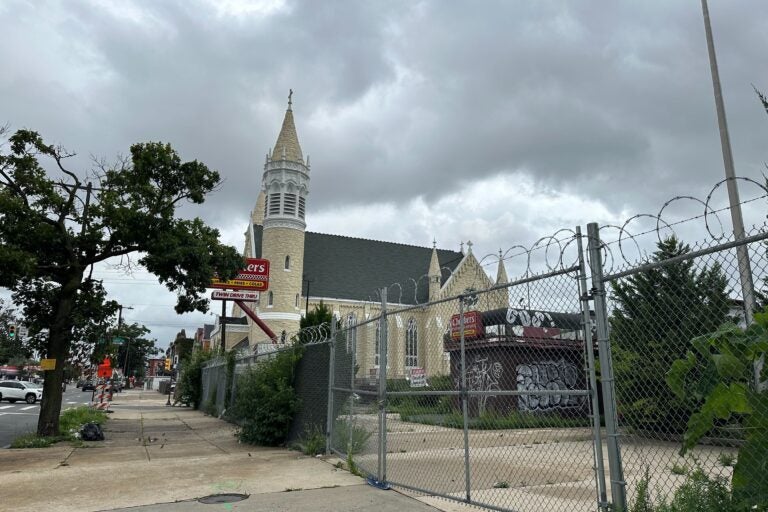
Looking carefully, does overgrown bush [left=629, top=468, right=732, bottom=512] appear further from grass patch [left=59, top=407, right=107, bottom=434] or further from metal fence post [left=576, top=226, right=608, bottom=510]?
grass patch [left=59, top=407, right=107, bottom=434]

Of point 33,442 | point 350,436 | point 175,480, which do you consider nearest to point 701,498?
point 350,436

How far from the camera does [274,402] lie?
1161 centimetres

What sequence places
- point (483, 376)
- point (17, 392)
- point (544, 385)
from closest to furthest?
point (544, 385) → point (483, 376) → point (17, 392)

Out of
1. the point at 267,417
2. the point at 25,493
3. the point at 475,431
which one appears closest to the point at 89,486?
the point at 25,493

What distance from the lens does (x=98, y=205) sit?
13.8m

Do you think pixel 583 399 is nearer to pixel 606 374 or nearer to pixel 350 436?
pixel 350 436

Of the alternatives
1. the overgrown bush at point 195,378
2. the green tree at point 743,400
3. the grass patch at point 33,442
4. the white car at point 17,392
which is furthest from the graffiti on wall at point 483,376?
the white car at point 17,392

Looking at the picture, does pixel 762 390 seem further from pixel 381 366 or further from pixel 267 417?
pixel 267 417

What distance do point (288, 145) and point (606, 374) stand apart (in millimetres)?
48758

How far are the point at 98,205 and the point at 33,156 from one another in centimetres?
187

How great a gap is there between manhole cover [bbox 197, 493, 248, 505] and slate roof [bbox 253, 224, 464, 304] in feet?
145

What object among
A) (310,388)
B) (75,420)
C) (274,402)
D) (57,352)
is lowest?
(75,420)

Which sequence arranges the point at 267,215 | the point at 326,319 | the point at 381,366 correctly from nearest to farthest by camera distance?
the point at 381,366, the point at 326,319, the point at 267,215

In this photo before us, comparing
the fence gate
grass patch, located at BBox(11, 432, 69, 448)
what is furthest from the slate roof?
grass patch, located at BBox(11, 432, 69, 448)
